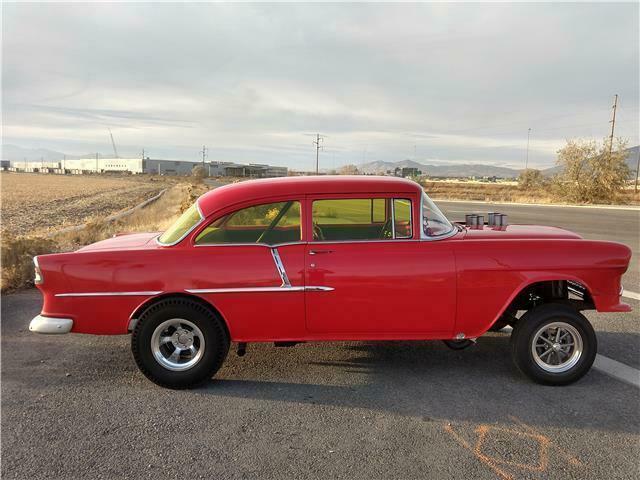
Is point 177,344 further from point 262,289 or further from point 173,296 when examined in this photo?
point 262,289

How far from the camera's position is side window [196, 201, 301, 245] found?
3.78m

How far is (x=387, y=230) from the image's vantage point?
3.92m

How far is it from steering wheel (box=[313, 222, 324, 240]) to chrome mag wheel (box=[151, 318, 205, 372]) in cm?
125

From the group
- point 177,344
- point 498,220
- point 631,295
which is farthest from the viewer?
point 631,295

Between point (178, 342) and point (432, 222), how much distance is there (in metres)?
2.42

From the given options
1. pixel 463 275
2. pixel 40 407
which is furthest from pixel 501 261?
pixel 40 407

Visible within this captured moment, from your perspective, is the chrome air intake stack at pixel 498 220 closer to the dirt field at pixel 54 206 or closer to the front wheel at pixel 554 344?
the front wheel at pixel 554 344

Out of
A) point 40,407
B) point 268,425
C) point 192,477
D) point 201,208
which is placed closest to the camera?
point 192,477

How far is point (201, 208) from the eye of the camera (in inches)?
156

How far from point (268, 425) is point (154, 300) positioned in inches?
55.1

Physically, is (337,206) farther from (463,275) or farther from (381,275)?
(463,275)

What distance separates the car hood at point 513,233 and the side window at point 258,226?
1.52 metres

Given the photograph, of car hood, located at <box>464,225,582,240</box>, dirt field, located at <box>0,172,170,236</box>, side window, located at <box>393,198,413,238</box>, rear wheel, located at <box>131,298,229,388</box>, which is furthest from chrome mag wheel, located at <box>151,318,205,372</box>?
dirt field, located at <box>0,172,170,236</box>

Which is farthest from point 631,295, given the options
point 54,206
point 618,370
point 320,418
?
point 54,206
